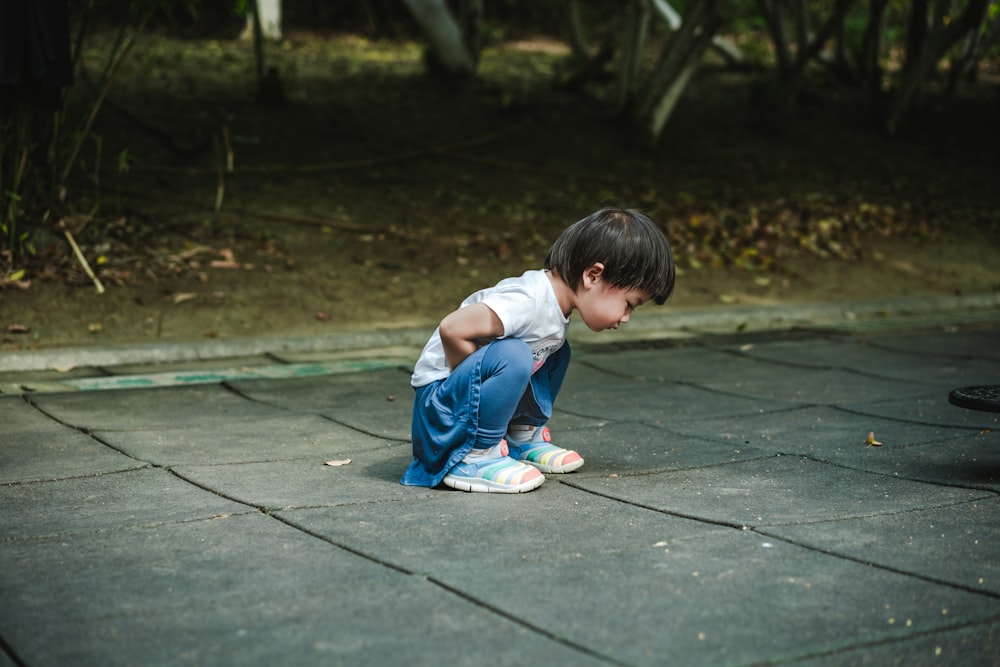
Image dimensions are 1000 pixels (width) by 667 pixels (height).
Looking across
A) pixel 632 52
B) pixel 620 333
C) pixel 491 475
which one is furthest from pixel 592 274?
pixel 632 52

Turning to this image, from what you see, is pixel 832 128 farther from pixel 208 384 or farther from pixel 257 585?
pixel 257 585

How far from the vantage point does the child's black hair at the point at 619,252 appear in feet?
11.0

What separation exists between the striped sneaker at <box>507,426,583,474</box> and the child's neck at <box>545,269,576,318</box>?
49 centimetres

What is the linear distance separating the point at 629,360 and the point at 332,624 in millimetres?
4010

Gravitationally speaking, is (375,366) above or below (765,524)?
below

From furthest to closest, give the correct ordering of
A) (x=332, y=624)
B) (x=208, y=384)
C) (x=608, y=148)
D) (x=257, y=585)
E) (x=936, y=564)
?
(x=608, y=148), (x=208, y=384), (x=936, y=564), (x=257, y=585), (x=332, y=624)

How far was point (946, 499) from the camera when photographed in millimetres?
3398

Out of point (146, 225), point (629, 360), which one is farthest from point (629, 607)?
point (146, 225)

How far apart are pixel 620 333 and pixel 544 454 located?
11.2 ft

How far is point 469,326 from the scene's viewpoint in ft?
11.0

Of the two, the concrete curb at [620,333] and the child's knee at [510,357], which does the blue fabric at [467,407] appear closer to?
the child's knee at [510,357]

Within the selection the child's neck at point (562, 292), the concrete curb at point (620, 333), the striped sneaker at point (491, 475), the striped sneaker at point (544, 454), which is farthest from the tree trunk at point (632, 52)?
the striped sneaker at point (491, 475)

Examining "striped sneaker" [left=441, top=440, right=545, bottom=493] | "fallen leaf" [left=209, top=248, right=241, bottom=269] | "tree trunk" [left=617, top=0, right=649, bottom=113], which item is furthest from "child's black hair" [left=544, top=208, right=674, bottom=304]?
"tree trunk" [left=617, top=0, right=649, bottom=113]

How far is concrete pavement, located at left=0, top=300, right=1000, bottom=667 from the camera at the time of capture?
7.56 feet
